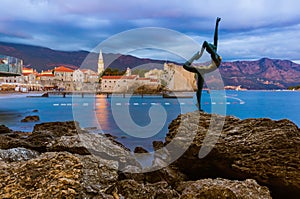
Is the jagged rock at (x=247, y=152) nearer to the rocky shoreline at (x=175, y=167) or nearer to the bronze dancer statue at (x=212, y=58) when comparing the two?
the rocky shoreline at (x=175, y=167)

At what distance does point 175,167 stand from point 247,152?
6.85 ft

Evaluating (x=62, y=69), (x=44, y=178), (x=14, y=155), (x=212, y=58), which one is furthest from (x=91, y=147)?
(x=62, y=69)

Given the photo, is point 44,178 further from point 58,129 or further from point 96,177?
point 58,129

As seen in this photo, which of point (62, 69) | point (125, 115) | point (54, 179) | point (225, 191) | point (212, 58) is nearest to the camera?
point (54, 179)

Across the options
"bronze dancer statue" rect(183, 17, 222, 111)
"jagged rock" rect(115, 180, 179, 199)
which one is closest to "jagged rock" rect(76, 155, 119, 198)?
"jagged rock" rect(115, 180, 179, 199)

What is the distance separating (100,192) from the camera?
413 cm

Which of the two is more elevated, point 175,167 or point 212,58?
point 212,58

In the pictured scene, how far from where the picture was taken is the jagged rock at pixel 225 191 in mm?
4203

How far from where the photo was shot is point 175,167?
24.9 ft

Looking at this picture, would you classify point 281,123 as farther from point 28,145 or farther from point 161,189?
point 28,145

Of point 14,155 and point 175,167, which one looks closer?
point 14,155

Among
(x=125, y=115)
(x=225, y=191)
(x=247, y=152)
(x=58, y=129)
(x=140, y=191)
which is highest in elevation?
(x=247, y=152)

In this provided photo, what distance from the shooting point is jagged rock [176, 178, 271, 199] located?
420 cm

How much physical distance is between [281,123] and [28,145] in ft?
21.8
